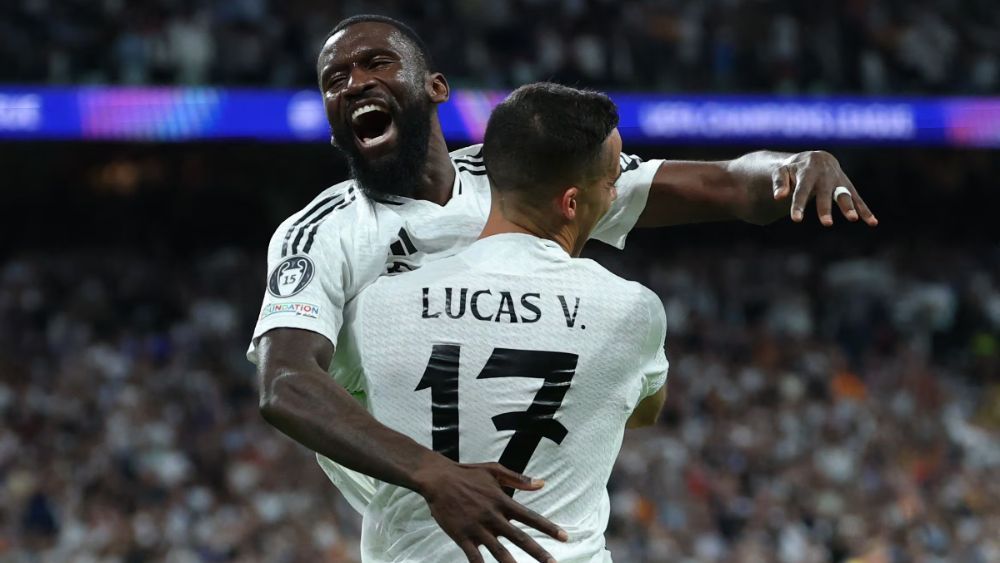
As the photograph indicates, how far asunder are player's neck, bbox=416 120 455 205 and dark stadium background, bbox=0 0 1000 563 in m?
7.54

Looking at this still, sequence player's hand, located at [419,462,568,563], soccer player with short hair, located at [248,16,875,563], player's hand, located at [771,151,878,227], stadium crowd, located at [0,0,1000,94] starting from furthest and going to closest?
stadium crowd, located at [0,0,1000,94]
player's hand, located at [771,151,878,227]
soccer player with short hair, located at [248,16,875,563]
player's hand, located at [419,462,568,563]

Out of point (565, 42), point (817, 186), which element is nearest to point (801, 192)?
point (817, 186)

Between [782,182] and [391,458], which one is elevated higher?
[391,458]

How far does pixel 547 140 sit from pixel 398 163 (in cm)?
66

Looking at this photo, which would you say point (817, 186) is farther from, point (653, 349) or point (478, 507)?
point (478, 507)

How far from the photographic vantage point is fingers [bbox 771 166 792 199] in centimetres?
361

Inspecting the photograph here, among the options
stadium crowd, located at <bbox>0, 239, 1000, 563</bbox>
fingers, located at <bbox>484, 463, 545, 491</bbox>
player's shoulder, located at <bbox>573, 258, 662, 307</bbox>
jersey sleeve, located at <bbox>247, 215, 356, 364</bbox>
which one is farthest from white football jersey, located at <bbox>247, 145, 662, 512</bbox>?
stadium crowd, located at <bbox>0, 239, 1000, 563</bbox>

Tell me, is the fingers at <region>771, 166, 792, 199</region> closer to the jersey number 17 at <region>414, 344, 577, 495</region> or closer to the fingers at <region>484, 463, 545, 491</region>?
the jersey number 17 at <region>414, 344, 577, 495</region>

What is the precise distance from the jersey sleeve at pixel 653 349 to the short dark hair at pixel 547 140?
12.7 inches

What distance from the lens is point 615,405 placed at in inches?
127

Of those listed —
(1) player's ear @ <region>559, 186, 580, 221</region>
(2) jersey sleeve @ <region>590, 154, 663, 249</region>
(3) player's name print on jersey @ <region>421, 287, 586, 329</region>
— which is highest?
(1) player's ear @ <region>559, 186, 580, 221</region>

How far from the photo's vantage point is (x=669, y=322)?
14977mm

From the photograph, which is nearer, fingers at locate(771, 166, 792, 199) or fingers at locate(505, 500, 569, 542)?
fingers at locate(505, 500, 569, 542)

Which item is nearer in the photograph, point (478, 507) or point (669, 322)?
point (478, 507)
